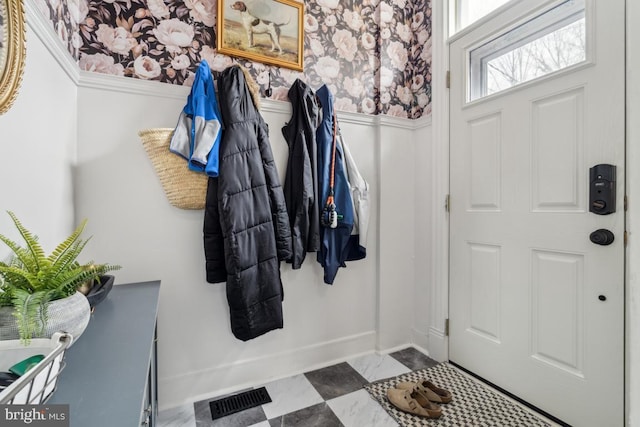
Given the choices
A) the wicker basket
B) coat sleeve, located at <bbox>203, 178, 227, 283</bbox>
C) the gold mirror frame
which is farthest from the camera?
coat sleeve, located at <bbox>203, 178, 227, 283</bbox>

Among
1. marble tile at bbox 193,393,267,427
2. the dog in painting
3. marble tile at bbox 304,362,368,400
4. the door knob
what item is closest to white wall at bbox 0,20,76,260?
the dog in painting

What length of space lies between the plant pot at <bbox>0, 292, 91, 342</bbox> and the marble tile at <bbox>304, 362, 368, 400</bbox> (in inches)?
51.5

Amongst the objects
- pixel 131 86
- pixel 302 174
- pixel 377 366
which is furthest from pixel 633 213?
pixel 131 86

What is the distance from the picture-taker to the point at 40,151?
1.04 metres

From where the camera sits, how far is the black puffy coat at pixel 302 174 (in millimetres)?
1667

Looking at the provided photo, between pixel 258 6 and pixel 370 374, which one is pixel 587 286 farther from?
pixel 258 6

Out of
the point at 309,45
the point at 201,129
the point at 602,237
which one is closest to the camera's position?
the point at 602,237

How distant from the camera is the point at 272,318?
151cm

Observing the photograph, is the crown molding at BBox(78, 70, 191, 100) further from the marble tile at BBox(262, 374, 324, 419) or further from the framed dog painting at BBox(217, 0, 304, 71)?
the marble tile at BBox(262, 374, 324, 419)

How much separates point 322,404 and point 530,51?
2098 mm

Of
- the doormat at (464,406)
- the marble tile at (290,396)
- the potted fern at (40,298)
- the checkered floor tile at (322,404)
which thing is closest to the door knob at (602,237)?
the doormat at (464,406)

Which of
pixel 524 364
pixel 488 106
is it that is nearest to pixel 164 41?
pixel 488 106

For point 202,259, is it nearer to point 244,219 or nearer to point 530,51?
point 244,219

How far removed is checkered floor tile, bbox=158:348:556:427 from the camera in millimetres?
1426
